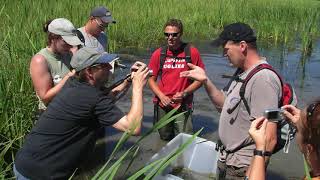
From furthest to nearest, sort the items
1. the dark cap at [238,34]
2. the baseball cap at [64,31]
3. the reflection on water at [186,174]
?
1. the reflection on water at [186,174]
2. the baseball cap at [64,31]
3. the dark cap at [238,34]

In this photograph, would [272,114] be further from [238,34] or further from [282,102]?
[238,34]

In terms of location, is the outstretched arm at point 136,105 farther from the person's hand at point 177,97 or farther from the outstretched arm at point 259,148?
the person's hand at point 177,97

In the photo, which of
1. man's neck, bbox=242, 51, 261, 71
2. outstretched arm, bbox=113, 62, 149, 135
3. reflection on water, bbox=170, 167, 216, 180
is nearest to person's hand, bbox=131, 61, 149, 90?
outstretched arm, bbox=113, 62, 149, 135

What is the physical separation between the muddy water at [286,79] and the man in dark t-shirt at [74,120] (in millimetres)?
1947

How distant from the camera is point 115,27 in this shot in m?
11.0

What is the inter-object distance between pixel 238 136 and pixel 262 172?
99 centimetres

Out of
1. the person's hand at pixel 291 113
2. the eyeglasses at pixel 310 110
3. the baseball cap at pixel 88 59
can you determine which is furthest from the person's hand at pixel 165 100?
the eyeglasses at pixel 310 110

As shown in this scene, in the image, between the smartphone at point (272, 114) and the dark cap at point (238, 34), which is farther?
the dark cap at point (238, 34)

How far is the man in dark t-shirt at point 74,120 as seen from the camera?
2.88m

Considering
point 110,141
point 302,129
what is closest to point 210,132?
point 110,141

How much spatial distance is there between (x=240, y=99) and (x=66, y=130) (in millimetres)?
1314

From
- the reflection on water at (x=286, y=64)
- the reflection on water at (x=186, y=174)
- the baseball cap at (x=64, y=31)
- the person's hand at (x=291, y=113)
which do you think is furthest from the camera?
the reflection on water at (x=286, y=64)

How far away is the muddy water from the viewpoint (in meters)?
5.51

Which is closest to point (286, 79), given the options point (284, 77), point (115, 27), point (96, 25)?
point (284, 77)
